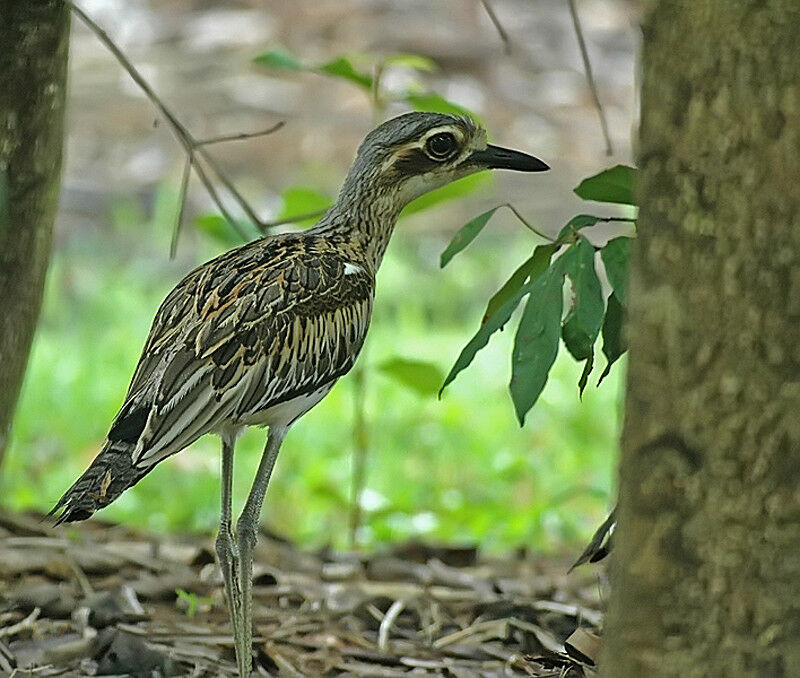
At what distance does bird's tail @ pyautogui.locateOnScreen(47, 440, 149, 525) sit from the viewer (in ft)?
8.80

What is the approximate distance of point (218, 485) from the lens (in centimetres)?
584

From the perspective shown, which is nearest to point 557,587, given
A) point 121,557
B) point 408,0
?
point 121,557

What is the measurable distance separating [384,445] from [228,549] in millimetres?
2881

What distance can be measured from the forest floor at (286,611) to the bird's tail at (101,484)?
52cm

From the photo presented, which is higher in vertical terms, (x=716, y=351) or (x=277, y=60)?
(x=277, y=60)

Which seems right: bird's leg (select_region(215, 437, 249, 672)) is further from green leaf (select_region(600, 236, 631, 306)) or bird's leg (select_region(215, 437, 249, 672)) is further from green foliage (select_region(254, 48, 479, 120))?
green foliage (select_region(254, 48, 479, 120))

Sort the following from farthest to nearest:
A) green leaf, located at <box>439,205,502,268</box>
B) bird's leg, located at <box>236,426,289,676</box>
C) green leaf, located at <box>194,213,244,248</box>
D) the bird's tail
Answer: green leaf, located at <box>194,213,244,248</box>, bird's leg, located at <box>236,426,289,676</box>, green leaf, located at <box>439,205,502,268</box>, the bird's tail

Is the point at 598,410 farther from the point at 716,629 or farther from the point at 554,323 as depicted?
the point at 716,629

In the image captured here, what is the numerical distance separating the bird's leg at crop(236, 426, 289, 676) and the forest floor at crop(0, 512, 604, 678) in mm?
186

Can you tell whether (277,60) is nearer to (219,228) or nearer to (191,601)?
(219,228)

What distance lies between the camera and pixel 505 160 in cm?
357

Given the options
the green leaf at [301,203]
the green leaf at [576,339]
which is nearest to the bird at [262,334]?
the green leaf at [576,339]

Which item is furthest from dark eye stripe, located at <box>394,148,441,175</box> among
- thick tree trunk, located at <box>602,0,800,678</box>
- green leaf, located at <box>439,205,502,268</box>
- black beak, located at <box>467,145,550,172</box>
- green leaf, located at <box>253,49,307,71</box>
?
thick tree trunk, located at <box>602,0,800,678</box>

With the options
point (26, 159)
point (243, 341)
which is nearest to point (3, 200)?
point (26, 159)
